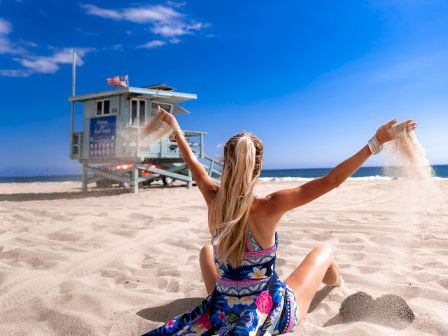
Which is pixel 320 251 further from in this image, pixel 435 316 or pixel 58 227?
pixel 58 227

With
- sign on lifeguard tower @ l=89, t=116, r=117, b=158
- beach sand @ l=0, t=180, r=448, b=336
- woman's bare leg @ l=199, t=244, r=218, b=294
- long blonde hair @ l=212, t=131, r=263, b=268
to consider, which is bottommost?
beach sand @ l=0, t=180, r=448, b=336

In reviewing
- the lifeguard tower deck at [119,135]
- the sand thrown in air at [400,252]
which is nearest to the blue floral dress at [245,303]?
the sand thrown in air at [400,252]

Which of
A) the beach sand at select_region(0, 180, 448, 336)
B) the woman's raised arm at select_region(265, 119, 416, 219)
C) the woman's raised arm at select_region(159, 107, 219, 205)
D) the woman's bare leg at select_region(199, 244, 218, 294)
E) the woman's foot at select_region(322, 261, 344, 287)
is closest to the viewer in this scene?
the woman's raised arm at select_region(265, 119, 416, 219)

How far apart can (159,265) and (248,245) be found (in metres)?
2.06

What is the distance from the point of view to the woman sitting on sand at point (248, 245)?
2.23 meters

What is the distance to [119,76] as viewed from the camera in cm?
1370

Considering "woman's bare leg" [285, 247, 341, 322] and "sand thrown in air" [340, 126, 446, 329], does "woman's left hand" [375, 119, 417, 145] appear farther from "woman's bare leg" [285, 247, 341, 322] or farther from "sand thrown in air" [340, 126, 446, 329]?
"woman's bare leg" [285, 247, 341, 322]

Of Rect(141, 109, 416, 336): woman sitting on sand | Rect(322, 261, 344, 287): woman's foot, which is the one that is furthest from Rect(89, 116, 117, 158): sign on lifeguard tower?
Rect(141, 109, 416, 336): woman sitting on sand

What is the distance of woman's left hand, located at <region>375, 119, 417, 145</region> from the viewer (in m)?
2.40

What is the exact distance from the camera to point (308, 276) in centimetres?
268

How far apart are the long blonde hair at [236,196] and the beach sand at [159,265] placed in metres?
0.80

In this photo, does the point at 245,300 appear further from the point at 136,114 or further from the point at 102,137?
the point at 102,137

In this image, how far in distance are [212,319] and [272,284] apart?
41cm

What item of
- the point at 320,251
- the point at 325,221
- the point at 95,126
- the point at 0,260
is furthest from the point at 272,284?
the point at 95,126
